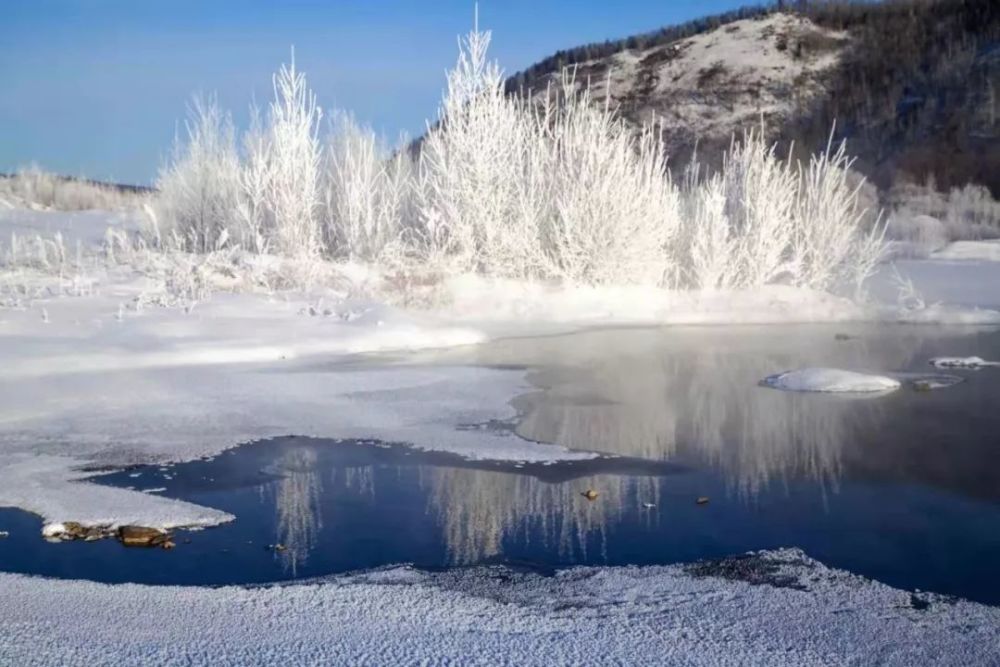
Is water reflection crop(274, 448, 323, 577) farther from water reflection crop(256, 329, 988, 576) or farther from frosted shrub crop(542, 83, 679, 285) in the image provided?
frosted shrub crop(542, 83, 679, 285)

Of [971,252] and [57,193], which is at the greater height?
[57,193]

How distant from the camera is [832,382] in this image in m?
9.38

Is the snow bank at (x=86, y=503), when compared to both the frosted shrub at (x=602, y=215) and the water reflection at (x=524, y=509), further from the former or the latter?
the frosted shrub at (x=602, y=215)

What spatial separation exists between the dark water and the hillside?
92.4ft

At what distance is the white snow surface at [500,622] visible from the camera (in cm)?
373

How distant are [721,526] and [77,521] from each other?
3077 millimetres

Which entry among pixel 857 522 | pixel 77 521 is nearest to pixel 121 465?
pixel 77 521

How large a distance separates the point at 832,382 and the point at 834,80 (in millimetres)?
39006

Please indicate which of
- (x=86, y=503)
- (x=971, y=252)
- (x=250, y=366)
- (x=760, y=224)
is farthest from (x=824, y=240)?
(x=86, y=503)

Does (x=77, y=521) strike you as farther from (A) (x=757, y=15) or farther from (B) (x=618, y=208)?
(A) (x=757, y=15)

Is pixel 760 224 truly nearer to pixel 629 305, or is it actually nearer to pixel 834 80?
pixel 629 305

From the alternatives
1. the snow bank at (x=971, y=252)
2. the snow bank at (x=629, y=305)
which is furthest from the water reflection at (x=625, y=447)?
the snow bank at (x=971, y=252)

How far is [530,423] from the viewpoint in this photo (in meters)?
7.80

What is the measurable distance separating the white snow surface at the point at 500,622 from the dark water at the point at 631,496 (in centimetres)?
27
